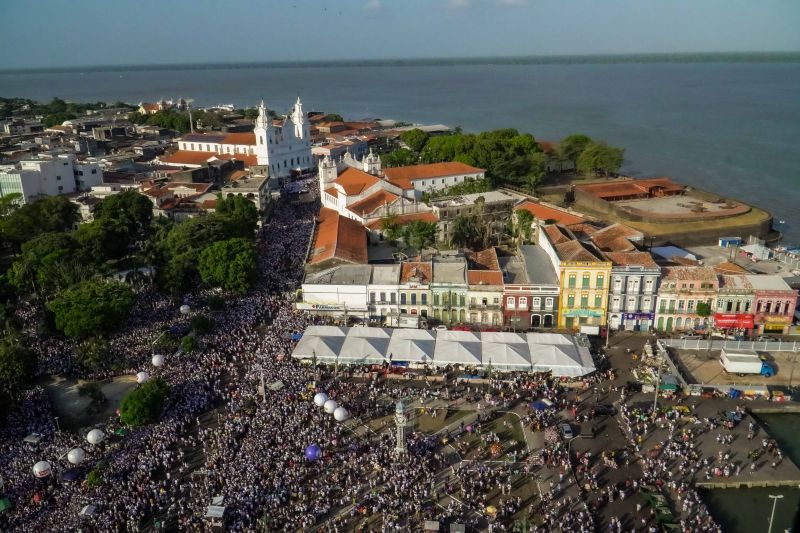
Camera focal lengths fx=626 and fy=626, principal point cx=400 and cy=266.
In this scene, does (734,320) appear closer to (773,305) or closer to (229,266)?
(773,305)

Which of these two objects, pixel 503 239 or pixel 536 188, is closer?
pixel 503 239

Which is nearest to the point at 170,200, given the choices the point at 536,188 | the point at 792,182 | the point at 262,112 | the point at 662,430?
the point at 262,112

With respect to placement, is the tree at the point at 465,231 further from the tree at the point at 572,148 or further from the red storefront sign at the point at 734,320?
the tree at the point at 572,148

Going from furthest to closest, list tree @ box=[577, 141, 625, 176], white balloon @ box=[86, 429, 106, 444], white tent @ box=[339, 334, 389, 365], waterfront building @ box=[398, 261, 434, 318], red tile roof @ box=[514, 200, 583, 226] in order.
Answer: tree @ box=[577, 141, 625, 176] < red tile roof @ box=[514, 200, 583, 226] < waterfront building @ box=[398, 261, 434, 318] < white tent @ box=[339, 334, 389, 365] < white balloon @ box=[86, 429, 106, 444]

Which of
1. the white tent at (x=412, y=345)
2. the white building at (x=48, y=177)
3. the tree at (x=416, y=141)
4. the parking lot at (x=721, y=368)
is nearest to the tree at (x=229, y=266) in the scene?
the white tent at (x=412, y=345)

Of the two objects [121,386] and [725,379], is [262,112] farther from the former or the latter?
[725,379]

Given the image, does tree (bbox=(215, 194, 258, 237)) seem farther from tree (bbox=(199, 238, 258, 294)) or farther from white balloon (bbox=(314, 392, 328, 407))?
white balloon (bbox=(314, 392, 328, 407))

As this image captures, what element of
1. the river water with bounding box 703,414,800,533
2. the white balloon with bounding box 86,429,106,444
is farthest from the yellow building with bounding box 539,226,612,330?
the white balloon with bounding box 86,429,106,444
